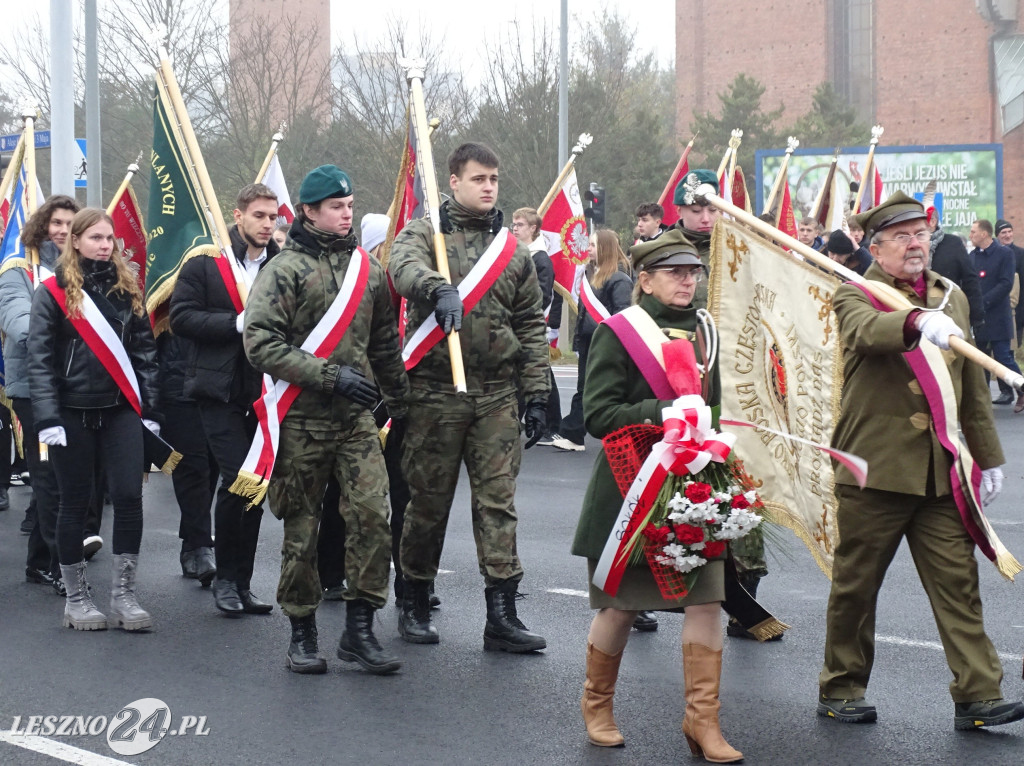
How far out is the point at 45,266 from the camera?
7.79 meters

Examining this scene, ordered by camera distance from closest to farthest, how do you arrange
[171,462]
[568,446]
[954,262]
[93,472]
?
[93,472] → [171,462] → [954,262] → [568,446]

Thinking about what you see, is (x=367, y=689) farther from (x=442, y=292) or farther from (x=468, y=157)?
(x=468, y=157)

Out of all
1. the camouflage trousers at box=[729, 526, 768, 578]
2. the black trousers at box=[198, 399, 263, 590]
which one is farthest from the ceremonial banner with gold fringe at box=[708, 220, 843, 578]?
the black trousers at box=[198, 399, 263, 590]

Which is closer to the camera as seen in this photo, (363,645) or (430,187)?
(363,645)

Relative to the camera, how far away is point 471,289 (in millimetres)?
6348

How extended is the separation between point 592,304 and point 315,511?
6.64 m

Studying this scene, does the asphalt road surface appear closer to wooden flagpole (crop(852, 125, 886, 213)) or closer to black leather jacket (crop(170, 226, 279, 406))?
black leather jacket (crop(170, 226, 279, 406))

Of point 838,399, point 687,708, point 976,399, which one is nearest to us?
point 687,708

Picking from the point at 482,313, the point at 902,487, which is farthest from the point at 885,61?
the point at 902,487

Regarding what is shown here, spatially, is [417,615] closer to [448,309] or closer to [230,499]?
[230,499]

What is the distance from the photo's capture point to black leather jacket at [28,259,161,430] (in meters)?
6.69

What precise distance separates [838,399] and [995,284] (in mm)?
11722

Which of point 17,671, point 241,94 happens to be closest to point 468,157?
point 17,671

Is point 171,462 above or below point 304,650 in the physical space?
above
